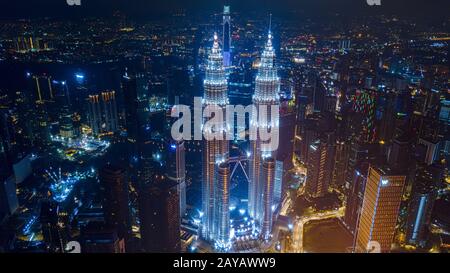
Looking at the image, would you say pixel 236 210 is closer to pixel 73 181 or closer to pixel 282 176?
pixel 282 176

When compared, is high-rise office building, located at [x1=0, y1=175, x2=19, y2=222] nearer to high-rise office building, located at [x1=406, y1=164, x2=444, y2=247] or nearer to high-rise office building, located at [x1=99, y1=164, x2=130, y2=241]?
high-rise office building, located at [x1=99, y1=164, x2=130, y2=241]

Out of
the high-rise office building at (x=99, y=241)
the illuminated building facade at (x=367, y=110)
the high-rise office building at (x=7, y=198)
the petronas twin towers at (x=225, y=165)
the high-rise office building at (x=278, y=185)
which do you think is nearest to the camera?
the high-rise office building at (x=99, y=241)

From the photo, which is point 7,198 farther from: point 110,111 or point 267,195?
point 267,195

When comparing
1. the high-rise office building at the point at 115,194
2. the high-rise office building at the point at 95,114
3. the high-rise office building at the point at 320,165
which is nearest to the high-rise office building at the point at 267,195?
the high-rise office building at the point at 320,165

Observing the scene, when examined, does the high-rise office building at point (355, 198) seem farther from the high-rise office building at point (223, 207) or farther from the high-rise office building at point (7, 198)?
the high-rise office building at point (7, 198)

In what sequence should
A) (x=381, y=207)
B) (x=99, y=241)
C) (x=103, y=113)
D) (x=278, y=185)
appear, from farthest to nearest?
(x=103, y=113) < (x=278, y=185) < (x=381, y=207) < (x=99, y=241)

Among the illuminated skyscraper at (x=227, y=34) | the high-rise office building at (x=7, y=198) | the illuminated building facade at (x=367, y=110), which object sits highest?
the illuminated skyscraper at (x=227, y=34)


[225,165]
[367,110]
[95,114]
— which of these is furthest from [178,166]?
[367,110]
